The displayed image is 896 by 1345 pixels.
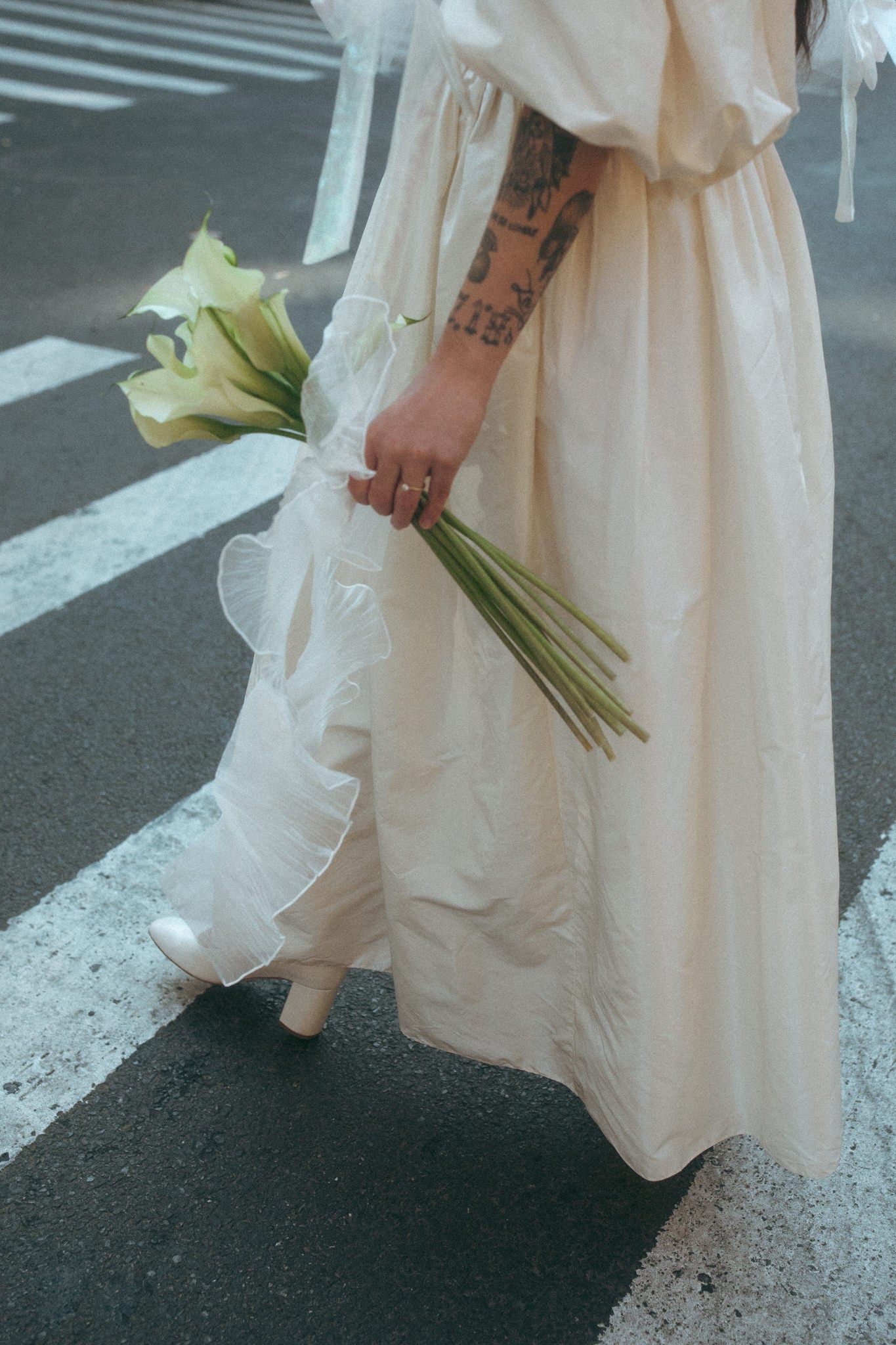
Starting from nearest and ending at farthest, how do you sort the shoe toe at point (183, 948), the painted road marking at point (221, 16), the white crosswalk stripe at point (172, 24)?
the shoe toe at point (183, 948) < the white crosswalk stripe at point (172, 24) < the painted road marking at point (221, 16)

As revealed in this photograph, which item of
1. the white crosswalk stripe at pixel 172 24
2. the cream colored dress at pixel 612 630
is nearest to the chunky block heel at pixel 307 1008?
the cream colored dress at pixel 612 630

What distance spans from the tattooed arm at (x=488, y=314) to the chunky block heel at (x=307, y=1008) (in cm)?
87

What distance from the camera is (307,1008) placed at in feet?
6.57

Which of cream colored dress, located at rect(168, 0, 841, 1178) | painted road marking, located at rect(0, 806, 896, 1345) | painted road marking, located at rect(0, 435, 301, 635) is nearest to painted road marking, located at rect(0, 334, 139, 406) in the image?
painted road marking, located at rect(0, 435, 301, 635)

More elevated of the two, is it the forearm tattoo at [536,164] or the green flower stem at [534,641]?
the forearm tattoo at [536,164]

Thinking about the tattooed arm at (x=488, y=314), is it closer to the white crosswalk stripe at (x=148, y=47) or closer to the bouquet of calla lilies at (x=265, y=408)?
the bouquet of calla lilies at (x=265, y=408)

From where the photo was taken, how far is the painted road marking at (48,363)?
4.59 m

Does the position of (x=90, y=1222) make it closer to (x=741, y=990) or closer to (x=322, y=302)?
(x=741, y=990)

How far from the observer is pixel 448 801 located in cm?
172

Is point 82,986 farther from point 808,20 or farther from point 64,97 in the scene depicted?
point 64,97
